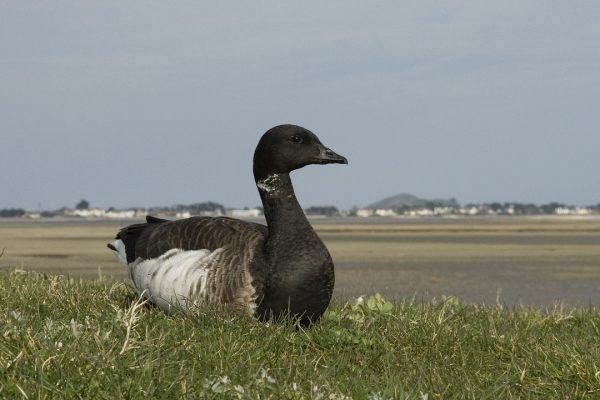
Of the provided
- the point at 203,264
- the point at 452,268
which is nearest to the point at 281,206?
the point at 203,264

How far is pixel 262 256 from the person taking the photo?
883cm

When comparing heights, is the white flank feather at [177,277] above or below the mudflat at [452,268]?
above

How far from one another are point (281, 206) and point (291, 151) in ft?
1.89

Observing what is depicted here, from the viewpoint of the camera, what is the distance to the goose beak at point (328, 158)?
911 cm

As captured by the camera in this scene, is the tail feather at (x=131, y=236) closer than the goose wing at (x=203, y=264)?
No

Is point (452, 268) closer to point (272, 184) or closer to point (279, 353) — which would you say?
point (272, 184)

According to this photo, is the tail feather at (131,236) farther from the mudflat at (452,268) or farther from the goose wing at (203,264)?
the mudflat at (452,268)

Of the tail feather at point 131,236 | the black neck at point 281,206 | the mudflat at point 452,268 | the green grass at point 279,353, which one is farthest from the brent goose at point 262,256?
the mudflat at point 452,268

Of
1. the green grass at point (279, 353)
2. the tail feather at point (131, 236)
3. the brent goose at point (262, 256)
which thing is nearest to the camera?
the green grass at point (279, 353)

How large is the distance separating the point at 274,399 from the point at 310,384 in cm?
67

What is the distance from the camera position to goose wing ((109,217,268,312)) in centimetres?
867

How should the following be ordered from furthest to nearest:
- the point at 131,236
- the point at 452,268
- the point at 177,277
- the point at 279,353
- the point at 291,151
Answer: the point at 452,268 → the point at 131,236 → the point at 291,151 → the point at 177,277 → the point at 279,353

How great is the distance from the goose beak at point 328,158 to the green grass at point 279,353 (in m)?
1.69

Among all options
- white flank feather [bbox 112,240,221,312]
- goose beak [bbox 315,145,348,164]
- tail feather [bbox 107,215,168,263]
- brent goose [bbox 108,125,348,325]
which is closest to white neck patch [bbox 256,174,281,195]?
brent goose [bbox 108,125,348,325]
